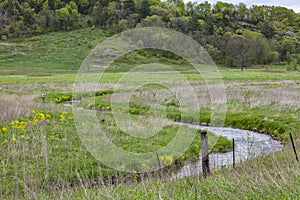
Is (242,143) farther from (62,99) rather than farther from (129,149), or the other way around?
(62,99)

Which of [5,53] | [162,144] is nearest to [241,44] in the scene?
[5,53]

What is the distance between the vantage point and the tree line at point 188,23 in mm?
110188

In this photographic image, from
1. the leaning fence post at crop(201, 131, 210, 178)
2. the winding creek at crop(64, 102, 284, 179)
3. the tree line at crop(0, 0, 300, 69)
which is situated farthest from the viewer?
the tree line at crop(0, 0, 300, 69)

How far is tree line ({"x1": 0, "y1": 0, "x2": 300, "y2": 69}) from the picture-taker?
11019cm

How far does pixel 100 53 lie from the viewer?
263 ft

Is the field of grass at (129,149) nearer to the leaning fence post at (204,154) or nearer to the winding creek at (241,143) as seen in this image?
the leaning fence post at (204,154)

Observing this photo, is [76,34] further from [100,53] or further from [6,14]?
[100,53]

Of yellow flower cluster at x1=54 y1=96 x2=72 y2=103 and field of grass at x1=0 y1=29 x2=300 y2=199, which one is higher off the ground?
field of grass at x1=0 y1=29 x2=300 y2=199

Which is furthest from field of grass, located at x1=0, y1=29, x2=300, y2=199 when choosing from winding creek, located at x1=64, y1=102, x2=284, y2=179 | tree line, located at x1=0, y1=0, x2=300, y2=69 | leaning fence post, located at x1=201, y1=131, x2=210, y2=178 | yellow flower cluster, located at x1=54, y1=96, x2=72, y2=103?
tree line, located at x1=0, y1=0, x2=300, y2=69

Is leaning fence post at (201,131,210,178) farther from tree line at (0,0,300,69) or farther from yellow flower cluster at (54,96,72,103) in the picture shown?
tree line at (0,0,300,69)

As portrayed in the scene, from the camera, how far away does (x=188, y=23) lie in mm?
131750

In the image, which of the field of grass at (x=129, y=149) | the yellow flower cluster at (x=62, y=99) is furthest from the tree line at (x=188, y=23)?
the field of grass at (x=129, y=149)

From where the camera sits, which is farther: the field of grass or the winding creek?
the winding creek

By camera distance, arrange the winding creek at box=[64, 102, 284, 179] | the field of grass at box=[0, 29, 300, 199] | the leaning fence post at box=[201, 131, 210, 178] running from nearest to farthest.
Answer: the field of grass at box=[0, 29, 300, 199], the leaning fence post at box=[201, 131, 210, 178], the winding creek at box=[64, 102, 284, 179]
